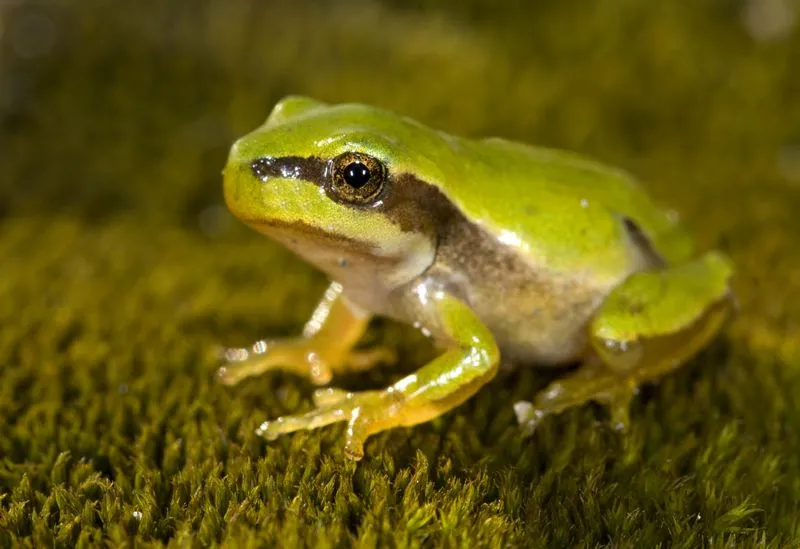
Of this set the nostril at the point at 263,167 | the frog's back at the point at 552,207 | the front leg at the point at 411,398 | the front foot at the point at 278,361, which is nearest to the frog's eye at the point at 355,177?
the nostril at the point at 263,167

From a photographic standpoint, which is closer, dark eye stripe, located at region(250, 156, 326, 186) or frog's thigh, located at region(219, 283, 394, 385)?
dark eye stripe, located at region(250, 156, 326, 186)

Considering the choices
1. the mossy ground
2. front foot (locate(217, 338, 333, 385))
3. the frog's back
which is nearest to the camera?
the mossy ground

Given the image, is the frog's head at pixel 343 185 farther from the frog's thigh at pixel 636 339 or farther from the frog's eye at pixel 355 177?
the frog's thigh at pixel 636 339

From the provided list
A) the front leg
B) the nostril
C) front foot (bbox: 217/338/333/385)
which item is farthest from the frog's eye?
front foot (bbox: 217/338/333/385)

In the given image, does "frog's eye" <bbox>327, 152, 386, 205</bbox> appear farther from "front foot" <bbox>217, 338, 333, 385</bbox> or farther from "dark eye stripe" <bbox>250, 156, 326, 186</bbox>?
"front foot" <bbox>217, 338, 333, 385</bbox>

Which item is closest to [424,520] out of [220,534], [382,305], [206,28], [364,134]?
[220,534]

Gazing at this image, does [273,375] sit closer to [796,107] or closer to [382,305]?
[382,305]

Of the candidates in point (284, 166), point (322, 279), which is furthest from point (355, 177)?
point (322, 279)
